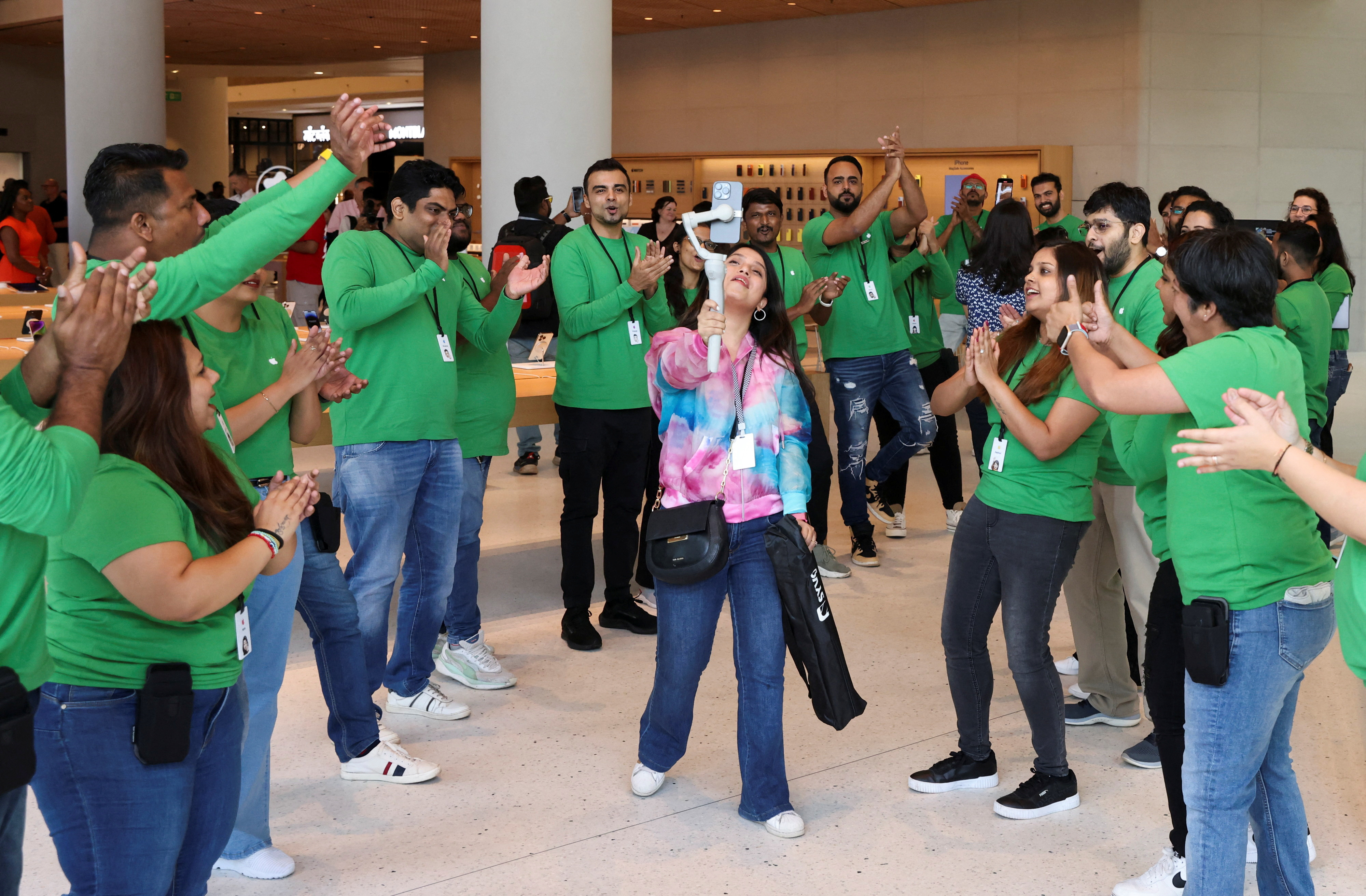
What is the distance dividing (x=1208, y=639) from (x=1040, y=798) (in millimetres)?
1109

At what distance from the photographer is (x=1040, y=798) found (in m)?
3.21

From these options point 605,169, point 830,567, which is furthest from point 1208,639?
point 830,567

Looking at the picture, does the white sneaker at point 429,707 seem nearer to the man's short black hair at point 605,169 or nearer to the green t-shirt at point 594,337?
the green t-shirt at point 594,337

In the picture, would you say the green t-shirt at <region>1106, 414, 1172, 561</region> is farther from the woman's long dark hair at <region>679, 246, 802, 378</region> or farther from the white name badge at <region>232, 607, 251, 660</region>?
the white name badge at <region>232, 607, 251, 660</region>

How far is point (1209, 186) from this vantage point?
12000mm

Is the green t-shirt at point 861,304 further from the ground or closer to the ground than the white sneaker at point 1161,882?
further from the ground

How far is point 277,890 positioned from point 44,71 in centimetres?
2079

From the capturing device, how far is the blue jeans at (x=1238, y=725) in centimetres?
227

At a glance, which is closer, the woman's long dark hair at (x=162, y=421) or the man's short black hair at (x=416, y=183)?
the woman's long dark hair at (x=162, y=421)

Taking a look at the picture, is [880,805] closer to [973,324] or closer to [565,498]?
[565,498]

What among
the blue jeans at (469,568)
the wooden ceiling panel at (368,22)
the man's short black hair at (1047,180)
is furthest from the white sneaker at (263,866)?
the wooden ceiling panel at (368,22)

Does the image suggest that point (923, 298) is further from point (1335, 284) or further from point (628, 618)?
point (628, 618)

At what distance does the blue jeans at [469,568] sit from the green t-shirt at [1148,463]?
217 cm

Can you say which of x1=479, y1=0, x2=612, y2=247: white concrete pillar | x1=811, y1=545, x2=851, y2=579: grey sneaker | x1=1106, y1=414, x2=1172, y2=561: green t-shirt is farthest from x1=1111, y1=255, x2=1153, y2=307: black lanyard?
x1=479, y1=0, x2=612, y2=247: white concrete pillar
